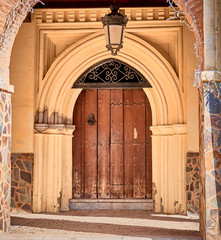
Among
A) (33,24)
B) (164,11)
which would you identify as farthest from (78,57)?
(164,11)

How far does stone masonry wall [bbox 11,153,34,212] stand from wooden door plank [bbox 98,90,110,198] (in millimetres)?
1437

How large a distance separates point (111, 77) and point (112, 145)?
1.33m

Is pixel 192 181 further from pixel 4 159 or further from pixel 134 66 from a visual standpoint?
pixel 4 159

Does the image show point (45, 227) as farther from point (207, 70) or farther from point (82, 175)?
point (207, 70)

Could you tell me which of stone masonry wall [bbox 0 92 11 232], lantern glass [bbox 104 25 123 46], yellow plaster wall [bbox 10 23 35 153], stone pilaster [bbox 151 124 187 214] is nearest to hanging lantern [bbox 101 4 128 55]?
lantern glass [bbox 104 25 123 46]

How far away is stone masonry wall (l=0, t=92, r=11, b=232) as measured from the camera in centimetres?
489

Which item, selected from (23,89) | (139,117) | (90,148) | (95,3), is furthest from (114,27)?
(90,148)

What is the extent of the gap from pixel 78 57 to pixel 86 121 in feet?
4.18

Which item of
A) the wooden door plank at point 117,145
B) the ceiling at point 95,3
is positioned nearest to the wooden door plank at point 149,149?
the wooden door plank at point 117,145

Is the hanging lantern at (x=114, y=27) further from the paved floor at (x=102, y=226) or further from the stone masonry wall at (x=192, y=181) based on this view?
the paved floor at (x=102, y=226)

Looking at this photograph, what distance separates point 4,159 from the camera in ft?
16.3

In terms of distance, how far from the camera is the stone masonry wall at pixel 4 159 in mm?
4891

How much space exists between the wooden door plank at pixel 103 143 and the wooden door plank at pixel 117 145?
0.10 m

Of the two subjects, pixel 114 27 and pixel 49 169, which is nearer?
pixel 114 27
